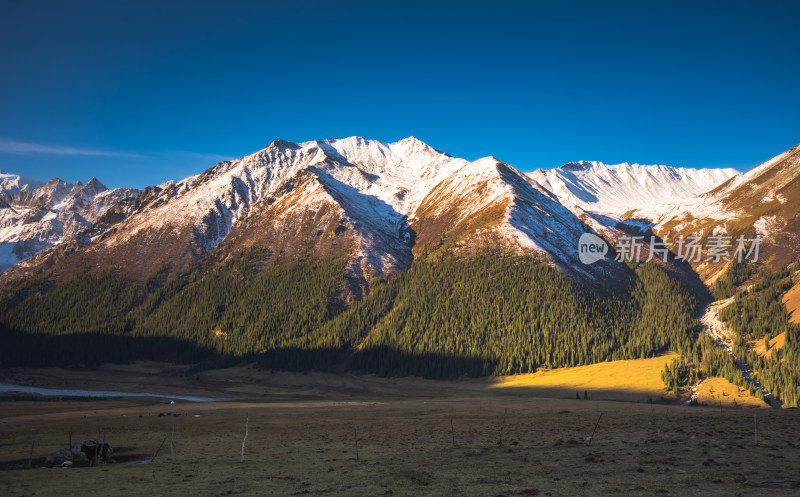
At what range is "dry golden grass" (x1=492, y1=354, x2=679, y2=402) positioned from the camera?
500 ft

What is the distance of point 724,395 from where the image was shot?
14012 centimetres

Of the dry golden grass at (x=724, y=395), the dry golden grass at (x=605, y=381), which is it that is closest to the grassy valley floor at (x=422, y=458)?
the dry golden grass at (x=724, y=395)

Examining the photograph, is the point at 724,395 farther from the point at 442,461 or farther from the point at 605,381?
→ the point at 442,461

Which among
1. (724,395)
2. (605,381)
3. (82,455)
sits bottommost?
(605,381)

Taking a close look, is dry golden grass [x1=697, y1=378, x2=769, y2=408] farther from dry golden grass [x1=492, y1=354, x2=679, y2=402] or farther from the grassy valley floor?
the grassy valley floor

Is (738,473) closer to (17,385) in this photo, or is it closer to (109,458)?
(109,458)

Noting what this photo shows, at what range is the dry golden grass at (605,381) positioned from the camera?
15250 centimetres

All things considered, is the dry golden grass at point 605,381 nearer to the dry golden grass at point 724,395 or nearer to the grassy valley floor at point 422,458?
the dry golden grass at point 724,395

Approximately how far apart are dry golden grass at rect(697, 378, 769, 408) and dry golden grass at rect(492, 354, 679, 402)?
974 cm

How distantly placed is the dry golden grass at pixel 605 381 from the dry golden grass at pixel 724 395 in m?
9.74

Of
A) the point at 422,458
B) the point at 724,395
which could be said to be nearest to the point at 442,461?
the point at 422,458

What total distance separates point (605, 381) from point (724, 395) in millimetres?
35953

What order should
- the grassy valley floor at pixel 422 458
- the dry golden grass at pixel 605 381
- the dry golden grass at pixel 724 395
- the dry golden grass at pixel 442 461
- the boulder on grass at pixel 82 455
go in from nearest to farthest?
1. the dry golden grass at pixel 442 461
2. the grassy valley floor at pixel 422 458
3. the boulder on grass at pixel 82 455
4. the dry golden grass at pixel 724 395
5. the dry golden grass at pixel 605 381

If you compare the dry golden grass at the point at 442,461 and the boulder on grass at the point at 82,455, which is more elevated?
the dry golden grass at the point at 442,461
